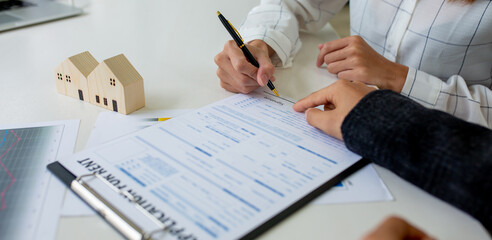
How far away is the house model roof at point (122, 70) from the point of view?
1.96ft

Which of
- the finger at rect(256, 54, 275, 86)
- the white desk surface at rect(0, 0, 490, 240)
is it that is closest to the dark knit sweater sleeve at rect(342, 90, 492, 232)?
the white desk surface at rect(0, 0, 490, 240)

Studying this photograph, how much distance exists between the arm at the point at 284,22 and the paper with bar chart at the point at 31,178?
0.46 m

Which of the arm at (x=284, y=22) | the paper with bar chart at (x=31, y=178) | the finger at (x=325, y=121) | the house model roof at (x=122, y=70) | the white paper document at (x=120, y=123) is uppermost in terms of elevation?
the arm at (x=284, y=22)

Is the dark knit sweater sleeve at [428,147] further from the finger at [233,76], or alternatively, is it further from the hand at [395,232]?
the finger at [233,76]

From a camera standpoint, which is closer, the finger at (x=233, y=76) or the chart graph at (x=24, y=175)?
the chart graph at (x=24, y=175)

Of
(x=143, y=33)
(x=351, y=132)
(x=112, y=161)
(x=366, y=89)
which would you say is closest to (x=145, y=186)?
(x=112, y=161)

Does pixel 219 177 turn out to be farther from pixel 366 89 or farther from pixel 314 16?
pixel 314 16

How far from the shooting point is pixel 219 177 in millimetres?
458

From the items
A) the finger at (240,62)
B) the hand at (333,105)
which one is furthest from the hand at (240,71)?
the hand at (333,105)

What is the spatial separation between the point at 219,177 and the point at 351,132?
19 centimetres

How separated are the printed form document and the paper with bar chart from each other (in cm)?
4

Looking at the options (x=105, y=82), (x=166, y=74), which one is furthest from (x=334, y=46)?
(x=105, y=82)

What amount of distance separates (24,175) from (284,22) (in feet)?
2.21

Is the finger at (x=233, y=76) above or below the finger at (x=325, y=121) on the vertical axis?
above
